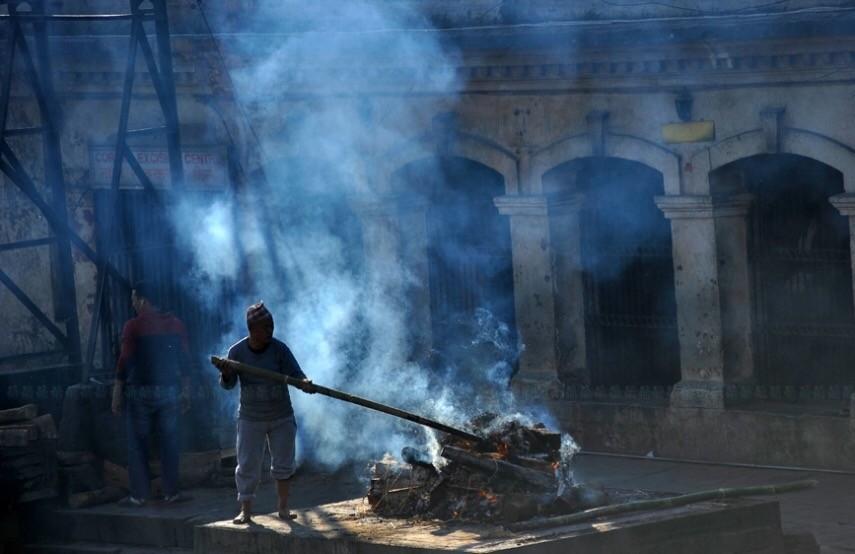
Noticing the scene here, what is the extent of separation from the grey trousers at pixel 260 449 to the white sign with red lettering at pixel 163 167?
7506mm

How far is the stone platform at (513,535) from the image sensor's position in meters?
11.0

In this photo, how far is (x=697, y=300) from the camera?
16516mm

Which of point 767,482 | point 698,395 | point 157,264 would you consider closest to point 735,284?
point 698,395

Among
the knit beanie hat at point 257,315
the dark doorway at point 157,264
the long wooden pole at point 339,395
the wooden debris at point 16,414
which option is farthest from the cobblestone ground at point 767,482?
the dark doorway at point 157,264

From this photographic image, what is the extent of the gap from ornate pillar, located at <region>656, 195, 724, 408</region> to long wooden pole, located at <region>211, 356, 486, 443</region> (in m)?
4.77

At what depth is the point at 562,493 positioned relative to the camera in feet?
38.5

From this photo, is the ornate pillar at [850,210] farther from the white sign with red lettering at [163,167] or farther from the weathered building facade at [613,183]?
the white sign with red lettering at [163,167]

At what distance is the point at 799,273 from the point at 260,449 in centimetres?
593

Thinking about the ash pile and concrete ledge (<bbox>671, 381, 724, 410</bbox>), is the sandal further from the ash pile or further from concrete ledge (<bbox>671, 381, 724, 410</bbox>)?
concrete ledge (<bbox>671, 381, 724, 410</bbox>)

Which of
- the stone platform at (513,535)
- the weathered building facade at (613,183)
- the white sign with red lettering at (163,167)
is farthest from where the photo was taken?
the white sign with red lettering at (163,167)

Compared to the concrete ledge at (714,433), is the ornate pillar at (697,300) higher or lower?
higher

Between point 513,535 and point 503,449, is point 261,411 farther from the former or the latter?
point 513,535

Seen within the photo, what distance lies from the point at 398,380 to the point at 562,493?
4.73 meters

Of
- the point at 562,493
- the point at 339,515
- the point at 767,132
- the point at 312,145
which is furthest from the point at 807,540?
the point at 312,145
